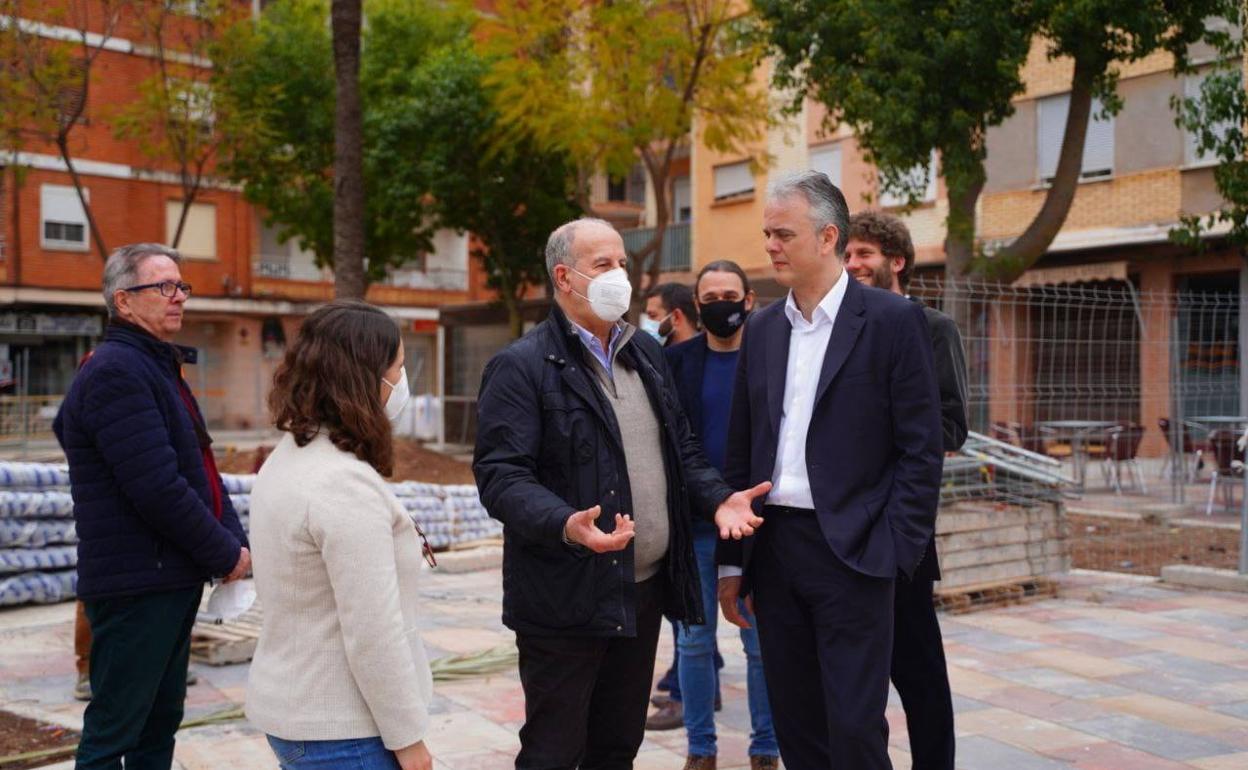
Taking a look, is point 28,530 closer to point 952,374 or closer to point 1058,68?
point 952,374

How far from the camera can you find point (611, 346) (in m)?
3.60

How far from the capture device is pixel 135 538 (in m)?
3.81

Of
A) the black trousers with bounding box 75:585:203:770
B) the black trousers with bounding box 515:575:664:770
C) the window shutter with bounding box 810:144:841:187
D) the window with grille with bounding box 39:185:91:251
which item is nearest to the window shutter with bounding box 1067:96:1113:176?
the window shutter with bounding box 810:144:841:187

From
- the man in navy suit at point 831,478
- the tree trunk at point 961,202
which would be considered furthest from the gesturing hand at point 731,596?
the tree trunk at point 961,202

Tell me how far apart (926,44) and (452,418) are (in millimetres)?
15619

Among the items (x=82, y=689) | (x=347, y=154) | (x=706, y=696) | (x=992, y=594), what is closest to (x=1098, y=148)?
(x=347, y=154)

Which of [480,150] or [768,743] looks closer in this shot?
[768,743]

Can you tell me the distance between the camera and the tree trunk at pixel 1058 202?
553 inches

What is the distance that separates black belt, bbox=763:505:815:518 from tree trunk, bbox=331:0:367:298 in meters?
10.6

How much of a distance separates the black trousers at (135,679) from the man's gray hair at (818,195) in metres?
2.26

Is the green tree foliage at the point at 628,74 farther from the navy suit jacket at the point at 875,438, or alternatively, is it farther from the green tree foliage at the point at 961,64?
the navy suit jacket at the point at 875,438

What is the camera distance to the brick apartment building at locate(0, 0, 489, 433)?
109ft

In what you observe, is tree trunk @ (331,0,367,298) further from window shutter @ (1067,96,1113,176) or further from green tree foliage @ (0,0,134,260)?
window shutter @ (1067,96,1113,176)

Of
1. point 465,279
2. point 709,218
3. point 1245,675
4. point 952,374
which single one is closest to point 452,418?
point 709,218
